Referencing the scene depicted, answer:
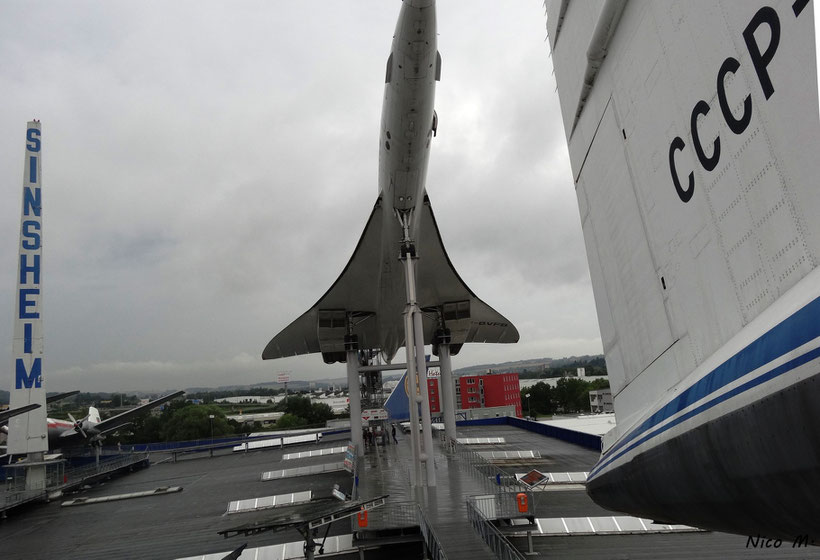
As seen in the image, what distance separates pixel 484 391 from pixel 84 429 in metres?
49.7

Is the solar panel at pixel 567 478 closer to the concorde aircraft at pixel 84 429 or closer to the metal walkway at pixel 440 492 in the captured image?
the metal walkway at pixel 440 492

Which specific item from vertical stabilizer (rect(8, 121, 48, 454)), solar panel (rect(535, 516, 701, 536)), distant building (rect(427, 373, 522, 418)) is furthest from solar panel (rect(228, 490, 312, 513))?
distant building (rect(427, 373, 522, 418))

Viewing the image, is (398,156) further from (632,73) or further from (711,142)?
(711,142)

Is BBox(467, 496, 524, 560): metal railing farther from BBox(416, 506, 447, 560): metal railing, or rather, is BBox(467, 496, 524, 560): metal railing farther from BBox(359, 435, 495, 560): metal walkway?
BBox(416, 506, 447, 560): metal railing

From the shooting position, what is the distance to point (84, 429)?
33.2m

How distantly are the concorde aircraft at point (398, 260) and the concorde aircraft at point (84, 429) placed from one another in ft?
49.0

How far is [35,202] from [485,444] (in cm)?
2842

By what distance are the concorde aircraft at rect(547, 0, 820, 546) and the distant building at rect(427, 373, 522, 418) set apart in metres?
64.4

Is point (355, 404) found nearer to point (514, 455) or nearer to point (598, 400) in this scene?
point (514, 455)

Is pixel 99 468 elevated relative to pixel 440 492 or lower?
lower

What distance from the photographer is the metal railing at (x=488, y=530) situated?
9094 millimetres

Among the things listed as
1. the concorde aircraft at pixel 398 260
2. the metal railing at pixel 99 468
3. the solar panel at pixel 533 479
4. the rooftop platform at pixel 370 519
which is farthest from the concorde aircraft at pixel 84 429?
the solar panel at pixel 533 479

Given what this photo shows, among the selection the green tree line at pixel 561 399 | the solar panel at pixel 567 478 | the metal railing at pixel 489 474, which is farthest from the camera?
the green tree line at pixel 561 399

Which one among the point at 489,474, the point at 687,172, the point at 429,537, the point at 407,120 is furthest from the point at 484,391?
the point at 687,172
